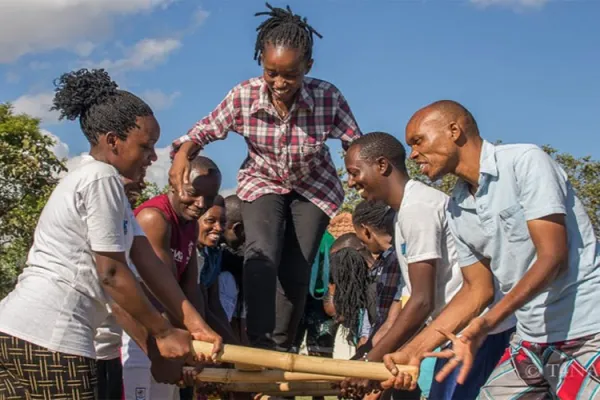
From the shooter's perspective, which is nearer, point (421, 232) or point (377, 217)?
point (421, 232)

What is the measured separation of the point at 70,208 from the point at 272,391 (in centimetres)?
166

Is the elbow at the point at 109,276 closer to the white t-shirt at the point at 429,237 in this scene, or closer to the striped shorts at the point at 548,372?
the white t-shirt at the point at 429,237

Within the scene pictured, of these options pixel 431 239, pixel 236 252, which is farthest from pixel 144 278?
pixel 236 252

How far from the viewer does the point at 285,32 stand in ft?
18.2

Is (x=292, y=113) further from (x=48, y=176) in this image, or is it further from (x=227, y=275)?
(x=48, y=176)

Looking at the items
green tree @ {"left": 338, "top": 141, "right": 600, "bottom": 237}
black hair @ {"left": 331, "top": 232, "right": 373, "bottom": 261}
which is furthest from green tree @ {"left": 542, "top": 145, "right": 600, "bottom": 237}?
black hair @ {"left": 331, "top": 232, "right": 373, "bottom": 261}

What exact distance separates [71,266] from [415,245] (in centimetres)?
189

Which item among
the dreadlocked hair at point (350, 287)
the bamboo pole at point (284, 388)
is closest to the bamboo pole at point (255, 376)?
the bamboo pole at point (284, 388)

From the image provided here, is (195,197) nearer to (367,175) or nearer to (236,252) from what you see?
(367,175)

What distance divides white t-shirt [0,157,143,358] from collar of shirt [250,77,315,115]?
1.86 meters

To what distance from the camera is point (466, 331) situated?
3.79 meters

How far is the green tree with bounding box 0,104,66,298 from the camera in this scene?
63.0 feet

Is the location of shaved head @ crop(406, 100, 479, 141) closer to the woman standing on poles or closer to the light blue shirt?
the light blue shirt

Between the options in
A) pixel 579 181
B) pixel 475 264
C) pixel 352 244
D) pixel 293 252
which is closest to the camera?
pixel 475 264
